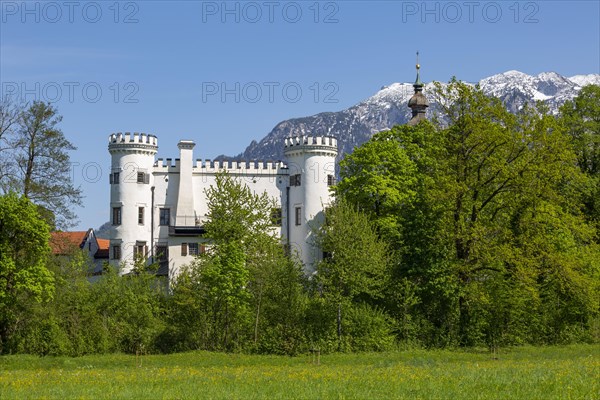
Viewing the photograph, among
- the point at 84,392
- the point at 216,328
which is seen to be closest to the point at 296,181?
the point at 216,328

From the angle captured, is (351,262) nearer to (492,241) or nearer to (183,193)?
(492,241)

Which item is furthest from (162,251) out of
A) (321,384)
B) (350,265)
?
(321,384)

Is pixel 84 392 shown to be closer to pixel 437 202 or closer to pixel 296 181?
pixel 437 202

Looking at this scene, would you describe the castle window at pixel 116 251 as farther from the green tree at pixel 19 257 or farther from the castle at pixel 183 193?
the green tree at pixel 19 257

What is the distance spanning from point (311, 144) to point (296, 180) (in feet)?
10.9

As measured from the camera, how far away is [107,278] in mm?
51500

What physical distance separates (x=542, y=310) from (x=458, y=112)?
39.7 feet

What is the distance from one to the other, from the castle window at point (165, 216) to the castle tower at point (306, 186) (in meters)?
9.83

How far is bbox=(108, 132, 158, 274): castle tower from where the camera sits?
7481cm

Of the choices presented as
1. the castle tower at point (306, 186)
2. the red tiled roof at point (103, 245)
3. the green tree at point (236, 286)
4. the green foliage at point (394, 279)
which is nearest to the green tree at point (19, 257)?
the green foliage at point (394, 279)

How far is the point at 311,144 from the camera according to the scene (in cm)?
7481

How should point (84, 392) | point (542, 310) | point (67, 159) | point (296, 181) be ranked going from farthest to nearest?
1. point (296, 181)
2. point (67, 159)
3. point (542, 310)
4. point (84, 392)

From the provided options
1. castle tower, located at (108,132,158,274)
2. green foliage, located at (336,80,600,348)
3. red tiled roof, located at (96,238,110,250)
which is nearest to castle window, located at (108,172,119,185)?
castle tower, located at (108,132,158,274)

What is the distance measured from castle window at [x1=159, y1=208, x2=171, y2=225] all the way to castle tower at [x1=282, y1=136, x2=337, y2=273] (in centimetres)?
983
